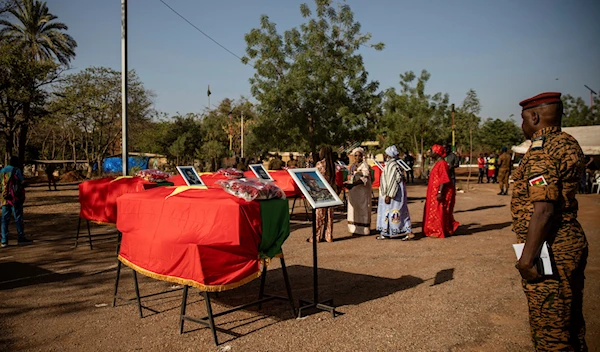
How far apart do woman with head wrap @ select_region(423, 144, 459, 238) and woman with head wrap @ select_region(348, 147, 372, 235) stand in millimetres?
1349

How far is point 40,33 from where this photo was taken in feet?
117

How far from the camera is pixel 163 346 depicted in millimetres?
4902

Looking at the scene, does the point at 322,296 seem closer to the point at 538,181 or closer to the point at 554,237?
the point at 554,237

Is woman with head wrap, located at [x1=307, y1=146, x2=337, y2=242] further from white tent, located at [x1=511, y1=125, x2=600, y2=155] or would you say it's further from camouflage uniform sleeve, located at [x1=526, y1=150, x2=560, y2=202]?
white tent, located at [x1=511, y1=125, x2=600, y2=155]

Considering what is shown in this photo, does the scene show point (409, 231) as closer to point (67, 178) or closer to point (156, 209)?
point (156, 209)

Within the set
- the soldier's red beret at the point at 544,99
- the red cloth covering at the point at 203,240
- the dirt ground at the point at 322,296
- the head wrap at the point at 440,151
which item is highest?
the soldier's red beret at the point at 544,99

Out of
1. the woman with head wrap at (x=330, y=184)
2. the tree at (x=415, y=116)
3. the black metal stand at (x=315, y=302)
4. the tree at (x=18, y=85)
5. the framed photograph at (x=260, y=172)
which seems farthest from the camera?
the tree at (x=415, y=116)

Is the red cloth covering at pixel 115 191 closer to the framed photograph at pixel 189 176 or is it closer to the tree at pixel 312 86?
the framed photograph at pixel 189 176

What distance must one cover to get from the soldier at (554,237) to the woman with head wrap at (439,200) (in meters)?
7.90

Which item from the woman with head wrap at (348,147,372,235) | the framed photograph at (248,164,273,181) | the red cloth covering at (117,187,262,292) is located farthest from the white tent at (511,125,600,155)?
the red cloth covering at (117,187,262,292)

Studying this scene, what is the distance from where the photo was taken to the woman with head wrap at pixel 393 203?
1076cm

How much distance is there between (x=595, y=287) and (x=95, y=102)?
2901cm

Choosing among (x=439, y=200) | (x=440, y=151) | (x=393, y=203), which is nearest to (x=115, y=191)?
(x=393, y=203)

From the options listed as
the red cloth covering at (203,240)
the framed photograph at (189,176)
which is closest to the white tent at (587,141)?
the framed photograph at (189,176)
